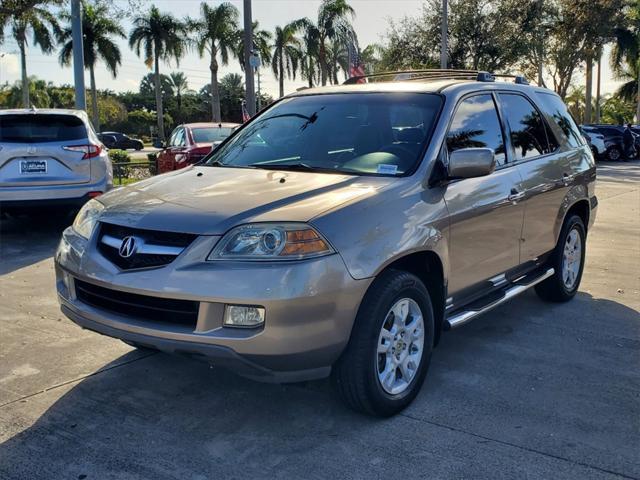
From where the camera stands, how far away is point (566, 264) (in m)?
5.73

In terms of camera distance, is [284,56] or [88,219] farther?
[284,56]

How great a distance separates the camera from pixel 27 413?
3580mm

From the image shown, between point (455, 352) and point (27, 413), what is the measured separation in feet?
9.00

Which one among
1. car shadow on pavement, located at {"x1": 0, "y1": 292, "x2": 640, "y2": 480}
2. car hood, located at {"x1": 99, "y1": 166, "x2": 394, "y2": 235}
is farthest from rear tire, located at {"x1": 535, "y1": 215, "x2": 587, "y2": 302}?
car hood, located at {"x1": 99, "y1": 166, "x2": 394, "y2": 235}

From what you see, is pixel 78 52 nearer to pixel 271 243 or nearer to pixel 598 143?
pixel 271 243

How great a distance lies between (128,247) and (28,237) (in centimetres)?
629

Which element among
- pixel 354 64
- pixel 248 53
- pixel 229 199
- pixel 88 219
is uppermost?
pixel 354 64

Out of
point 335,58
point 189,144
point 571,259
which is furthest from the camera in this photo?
point 335,58

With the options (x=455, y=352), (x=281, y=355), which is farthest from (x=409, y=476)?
(x=455, y=352)

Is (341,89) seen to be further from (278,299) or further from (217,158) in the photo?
(278,299)

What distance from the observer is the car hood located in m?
3.19

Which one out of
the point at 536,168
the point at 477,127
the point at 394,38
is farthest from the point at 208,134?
the point at 394,38

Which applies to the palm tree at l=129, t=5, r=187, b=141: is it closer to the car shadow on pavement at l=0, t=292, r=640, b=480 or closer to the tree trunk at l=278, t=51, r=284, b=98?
the tree trunk at l=278, t=51, r=284, b=98

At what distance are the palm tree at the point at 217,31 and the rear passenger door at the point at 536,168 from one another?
116ft
